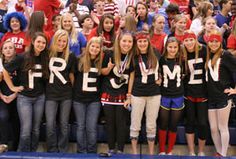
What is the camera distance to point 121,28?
611cm

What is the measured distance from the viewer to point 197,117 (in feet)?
16.9

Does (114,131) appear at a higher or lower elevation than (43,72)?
lower

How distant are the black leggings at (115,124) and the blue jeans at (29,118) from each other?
770 millimetres

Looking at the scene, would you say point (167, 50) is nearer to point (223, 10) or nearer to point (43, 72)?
point (43, 72)

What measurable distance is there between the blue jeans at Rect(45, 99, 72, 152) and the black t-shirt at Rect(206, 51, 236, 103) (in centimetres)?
165

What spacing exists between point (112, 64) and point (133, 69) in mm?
249

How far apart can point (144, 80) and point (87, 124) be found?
845 mm

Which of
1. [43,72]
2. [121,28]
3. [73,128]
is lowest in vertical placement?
[73,128]

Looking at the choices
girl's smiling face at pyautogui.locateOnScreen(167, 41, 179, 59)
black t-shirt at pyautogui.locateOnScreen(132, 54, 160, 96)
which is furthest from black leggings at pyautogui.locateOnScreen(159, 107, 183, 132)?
girl's smiling face at pyautogui.locateOnScreen(167, 41, 179, 59)

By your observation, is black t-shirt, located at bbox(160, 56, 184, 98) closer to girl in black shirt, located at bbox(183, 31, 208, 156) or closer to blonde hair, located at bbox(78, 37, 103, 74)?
girl in black shirt, located at bbox(183, 31, 208, 156)

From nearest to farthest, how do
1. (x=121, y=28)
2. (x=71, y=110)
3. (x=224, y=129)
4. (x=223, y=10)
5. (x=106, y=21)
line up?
(x=224, y=129), (x=71, y=110), (x=106, y=21), (x=121, y=28), (x=223, y=10)

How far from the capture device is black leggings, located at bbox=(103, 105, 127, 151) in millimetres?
5051

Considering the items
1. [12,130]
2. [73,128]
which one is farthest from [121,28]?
[12,130]

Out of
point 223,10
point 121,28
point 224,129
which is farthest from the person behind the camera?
point 223,10
